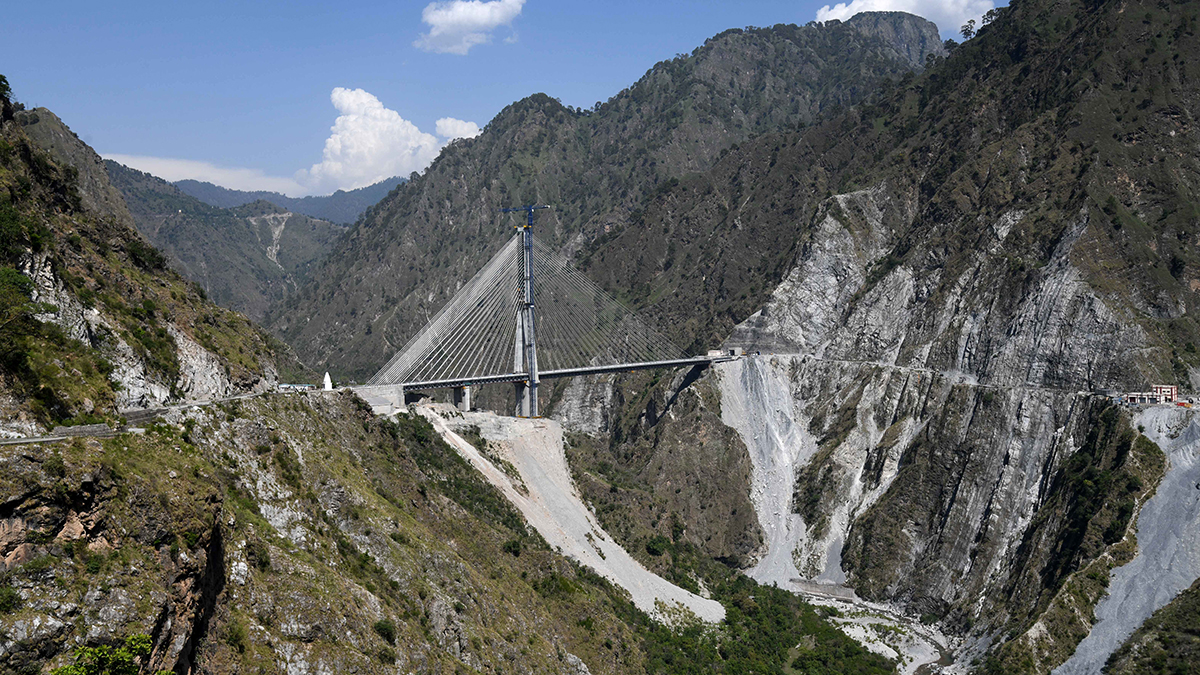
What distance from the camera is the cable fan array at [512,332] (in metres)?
85.3

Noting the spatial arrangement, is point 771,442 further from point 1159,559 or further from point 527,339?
point 1159,559

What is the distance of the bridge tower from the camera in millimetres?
82375

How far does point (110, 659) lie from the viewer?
65.6ft

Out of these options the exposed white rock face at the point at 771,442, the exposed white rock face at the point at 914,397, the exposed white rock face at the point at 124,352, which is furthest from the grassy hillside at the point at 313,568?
the exposed white rock face at the point at 771,442

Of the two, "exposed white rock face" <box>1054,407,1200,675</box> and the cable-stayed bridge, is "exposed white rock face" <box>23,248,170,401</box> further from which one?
"exposed white rock face" <box>1054,407,1200,675</box>

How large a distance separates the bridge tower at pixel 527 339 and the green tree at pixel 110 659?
62428mm

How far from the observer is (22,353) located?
2778 centimetres

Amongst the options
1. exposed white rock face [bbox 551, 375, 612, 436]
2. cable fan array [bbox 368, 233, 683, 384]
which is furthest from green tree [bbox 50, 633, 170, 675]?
exposed white rock face [bbox 551, 375, 612, 436]

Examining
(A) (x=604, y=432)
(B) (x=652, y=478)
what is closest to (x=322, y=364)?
(A) (x=604, y=432)

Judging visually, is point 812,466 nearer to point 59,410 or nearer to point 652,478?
point 652,478

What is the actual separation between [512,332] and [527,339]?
1817 centimetres

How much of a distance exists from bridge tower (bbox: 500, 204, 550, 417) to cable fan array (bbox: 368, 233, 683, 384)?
44 centimetres

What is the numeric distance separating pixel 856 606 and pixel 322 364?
134m

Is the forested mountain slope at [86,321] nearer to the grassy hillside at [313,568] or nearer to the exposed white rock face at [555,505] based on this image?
the grassy hillside at [313,568]
